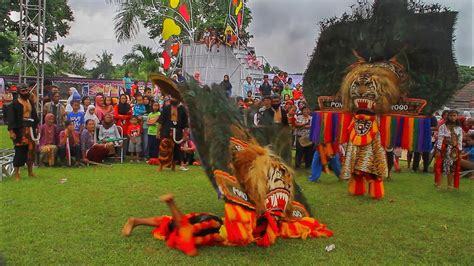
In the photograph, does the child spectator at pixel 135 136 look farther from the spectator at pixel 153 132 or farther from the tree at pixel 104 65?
the tree at pixel 104 65

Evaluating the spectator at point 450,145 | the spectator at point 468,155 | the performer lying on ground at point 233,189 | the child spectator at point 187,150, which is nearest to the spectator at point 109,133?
the child spectator at point 187,150

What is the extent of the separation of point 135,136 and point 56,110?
5.82 feet

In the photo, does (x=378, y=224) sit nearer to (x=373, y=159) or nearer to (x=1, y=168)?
(x=373, y=159)

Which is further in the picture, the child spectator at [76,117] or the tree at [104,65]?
the tree at [104,65]

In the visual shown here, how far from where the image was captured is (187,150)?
916cm

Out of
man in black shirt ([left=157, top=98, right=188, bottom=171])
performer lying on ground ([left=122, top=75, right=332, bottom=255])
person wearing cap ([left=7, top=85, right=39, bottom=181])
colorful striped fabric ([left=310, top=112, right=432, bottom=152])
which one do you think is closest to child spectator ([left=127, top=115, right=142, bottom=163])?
man in black shirt ([left=157, top=98, right=188, bottom=171])

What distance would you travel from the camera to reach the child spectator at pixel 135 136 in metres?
9.84

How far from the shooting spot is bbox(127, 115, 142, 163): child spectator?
32.3 feet

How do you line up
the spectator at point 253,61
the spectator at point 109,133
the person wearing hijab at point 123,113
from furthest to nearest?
the spectator at point 253,61, the person wearing hijab at point 123,113, the spectator at point 109,133

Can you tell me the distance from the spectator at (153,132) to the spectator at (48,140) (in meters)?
1.97

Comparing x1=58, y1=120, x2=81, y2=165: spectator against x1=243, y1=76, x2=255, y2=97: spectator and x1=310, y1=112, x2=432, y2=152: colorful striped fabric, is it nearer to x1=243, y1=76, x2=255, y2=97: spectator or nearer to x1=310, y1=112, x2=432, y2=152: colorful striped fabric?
x1=310, y1=112, x2=432, y2=152: colorful striped fabric

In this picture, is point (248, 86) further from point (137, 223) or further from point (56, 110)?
point (137, 223)

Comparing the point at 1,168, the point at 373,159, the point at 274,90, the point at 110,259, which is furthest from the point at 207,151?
the point at 274,90

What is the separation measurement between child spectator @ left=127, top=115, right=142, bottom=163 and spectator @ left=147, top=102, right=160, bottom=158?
0.27 m
